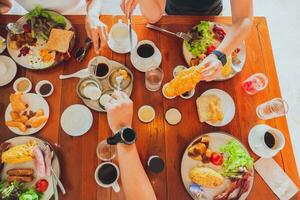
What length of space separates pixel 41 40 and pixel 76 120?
0.52m

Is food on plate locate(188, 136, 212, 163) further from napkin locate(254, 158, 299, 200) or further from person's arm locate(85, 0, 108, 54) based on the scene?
person's arm locate(85, 0, 108, 54)

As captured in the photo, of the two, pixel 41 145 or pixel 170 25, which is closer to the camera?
pixel 41 145

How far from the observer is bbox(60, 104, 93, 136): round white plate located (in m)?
1.40

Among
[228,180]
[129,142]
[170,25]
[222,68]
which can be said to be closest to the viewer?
[129,142]

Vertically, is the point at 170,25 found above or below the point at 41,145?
above

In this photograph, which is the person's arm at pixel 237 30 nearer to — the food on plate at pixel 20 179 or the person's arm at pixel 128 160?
the person's arm at pixel 128 160

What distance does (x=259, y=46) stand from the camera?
165cm

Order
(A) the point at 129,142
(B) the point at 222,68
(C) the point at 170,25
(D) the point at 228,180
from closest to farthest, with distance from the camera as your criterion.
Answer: (A) the point at 129,142
(D) the point at 228,180
(B) the point at 222,68
(C) the point at 170,25

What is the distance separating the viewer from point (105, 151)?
137 centimetres

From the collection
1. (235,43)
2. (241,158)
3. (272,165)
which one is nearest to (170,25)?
(235,43)

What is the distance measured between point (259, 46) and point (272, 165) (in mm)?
696

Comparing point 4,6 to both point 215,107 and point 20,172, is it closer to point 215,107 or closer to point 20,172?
point 20,172

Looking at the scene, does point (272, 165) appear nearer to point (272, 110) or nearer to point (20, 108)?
point (272, 110)

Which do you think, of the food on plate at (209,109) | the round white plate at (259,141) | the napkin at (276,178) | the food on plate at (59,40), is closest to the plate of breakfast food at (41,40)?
the food on plate at (59,40)
